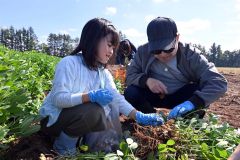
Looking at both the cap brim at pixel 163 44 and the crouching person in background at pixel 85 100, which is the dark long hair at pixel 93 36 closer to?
the crouching person in background at pixel 85 100

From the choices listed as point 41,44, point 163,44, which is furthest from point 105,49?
point 41,44

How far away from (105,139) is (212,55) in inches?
2832

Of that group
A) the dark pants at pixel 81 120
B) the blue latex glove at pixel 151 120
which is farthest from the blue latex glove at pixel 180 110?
the dark pants at pixel 81 120

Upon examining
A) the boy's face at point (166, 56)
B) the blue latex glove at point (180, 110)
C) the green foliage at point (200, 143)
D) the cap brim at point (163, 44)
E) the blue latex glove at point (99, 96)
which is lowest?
the blue latex glove at point (180, 110)

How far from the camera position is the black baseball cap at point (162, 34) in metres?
2.89

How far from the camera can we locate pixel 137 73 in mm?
3516

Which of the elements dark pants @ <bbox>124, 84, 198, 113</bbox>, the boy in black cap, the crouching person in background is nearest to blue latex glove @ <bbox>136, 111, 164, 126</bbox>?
the crouching person in background

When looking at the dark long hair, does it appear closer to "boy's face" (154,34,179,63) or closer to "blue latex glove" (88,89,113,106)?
"blue latex glove" (88,89,113,106)

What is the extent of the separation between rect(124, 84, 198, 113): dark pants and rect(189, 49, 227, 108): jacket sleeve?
16 centimetres

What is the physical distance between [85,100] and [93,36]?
0.43m

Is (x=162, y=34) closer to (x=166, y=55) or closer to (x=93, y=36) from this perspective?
(x=166, y=55)

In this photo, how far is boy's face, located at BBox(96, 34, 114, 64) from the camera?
2500 mm

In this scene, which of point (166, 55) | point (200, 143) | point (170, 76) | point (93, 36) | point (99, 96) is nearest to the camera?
point (200, 143)

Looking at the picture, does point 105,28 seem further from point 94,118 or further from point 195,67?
point 195,67
